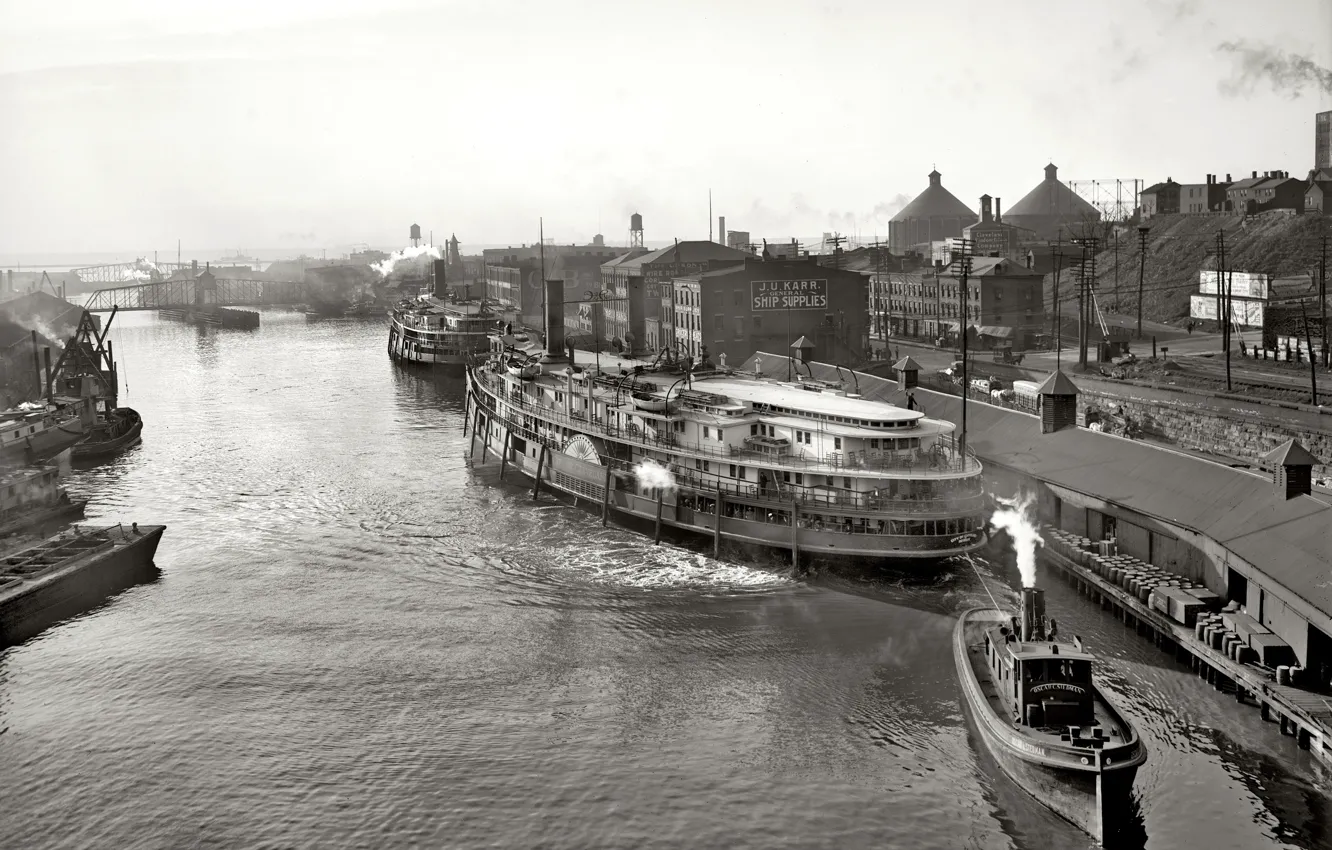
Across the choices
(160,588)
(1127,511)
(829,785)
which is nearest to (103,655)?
(160,588)

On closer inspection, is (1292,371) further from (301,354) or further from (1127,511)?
(301,354)

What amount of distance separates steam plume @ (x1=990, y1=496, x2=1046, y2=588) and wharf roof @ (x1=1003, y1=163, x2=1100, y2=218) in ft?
404

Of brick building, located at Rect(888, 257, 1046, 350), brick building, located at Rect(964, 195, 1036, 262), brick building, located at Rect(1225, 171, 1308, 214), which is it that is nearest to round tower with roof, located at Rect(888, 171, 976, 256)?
brick building, located at Rect(964, 195, 1036, 262)

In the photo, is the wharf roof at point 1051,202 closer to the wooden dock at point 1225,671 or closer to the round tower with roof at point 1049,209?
the round tower with roof at point 1049,209

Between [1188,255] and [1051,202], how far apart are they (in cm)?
5106

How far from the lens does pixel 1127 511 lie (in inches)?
1762

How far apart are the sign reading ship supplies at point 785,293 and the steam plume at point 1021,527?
138 ft

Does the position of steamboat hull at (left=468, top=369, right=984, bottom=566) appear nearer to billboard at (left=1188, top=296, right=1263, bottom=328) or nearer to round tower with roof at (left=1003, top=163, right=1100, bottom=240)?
billboard at (left=1188, top=296, right=1263, bottom=328)

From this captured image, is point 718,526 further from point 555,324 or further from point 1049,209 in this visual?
point 1049,209

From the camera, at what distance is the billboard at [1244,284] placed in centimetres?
8919

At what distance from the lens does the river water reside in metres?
30.2

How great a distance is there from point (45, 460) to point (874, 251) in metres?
92.2

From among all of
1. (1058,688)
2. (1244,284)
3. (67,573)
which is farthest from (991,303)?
(67,573)

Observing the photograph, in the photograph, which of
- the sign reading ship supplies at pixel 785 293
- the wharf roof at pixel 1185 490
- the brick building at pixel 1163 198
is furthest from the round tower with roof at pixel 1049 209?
the wharf roof at pixel 1185 490
